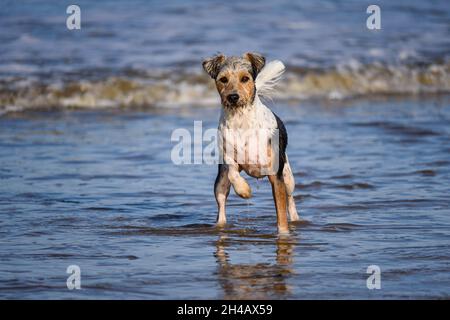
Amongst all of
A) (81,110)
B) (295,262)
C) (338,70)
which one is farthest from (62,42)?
(295,262)

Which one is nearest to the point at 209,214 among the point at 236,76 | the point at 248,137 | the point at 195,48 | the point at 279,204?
the point at 279,204

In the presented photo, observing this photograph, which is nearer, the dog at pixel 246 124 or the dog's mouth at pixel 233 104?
the dog's mouth at pixel 233 104

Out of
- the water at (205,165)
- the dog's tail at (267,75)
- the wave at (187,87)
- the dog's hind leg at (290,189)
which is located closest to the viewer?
the water at (205,165)

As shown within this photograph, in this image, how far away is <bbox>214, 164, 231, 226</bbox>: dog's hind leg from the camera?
877 centimetres

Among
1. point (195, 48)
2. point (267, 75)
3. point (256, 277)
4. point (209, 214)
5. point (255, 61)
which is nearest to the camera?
point (256, 277)

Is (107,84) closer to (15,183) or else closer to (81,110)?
(81,110)

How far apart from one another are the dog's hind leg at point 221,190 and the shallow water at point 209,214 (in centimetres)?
11

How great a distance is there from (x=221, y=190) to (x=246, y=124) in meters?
0.76

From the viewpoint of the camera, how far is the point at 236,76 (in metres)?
8.36

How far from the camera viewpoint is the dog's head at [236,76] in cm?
823

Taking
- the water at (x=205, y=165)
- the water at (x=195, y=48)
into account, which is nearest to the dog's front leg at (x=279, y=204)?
the water at (x=205, y=165)

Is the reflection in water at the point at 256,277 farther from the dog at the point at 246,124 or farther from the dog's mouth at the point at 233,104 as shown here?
the dog's mouth at the point at 233,104

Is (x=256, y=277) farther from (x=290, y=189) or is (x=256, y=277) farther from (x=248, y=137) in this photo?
(x=290, y=189)

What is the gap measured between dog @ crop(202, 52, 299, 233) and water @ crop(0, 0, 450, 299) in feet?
1.48
